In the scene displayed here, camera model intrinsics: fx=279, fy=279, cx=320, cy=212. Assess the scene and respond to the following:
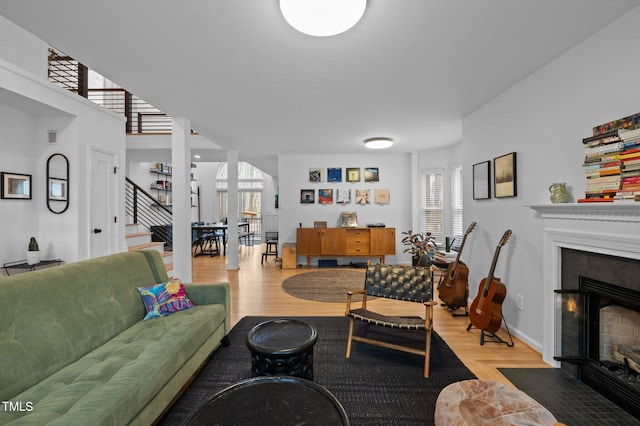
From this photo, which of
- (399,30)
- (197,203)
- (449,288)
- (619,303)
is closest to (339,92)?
(399,30)

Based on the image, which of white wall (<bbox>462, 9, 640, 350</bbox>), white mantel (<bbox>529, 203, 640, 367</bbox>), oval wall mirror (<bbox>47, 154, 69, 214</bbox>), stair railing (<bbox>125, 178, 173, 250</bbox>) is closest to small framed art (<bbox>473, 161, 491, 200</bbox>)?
white wall (<bbox>462, 9, 640, 350</bbox>)

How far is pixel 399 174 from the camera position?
Result: 6.76m

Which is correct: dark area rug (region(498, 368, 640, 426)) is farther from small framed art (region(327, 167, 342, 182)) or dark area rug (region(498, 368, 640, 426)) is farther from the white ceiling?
Answer: small framed art (region(327, 167, 342, 182))

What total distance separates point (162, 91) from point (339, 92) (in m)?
1.97

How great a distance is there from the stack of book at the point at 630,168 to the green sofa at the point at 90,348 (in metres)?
3.12

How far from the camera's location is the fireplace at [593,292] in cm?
183

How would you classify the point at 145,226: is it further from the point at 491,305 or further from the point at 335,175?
the point at 491,305

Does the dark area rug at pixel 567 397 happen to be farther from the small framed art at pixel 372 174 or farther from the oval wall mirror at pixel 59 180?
the oval wall mirror at pixel 59 180

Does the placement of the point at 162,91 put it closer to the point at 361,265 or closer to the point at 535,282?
the point at 535,282

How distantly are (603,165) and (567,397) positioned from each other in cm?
167

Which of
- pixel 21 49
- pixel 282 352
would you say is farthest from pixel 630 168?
pixel 21 49

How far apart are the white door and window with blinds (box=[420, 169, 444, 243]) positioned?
6074 mm

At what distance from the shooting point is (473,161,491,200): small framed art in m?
3.44

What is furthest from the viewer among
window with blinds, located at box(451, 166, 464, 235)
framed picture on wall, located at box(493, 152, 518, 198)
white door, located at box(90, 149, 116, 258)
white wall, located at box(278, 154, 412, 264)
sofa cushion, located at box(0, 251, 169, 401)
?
white wall, located at box(278, 154, 412, 264)
